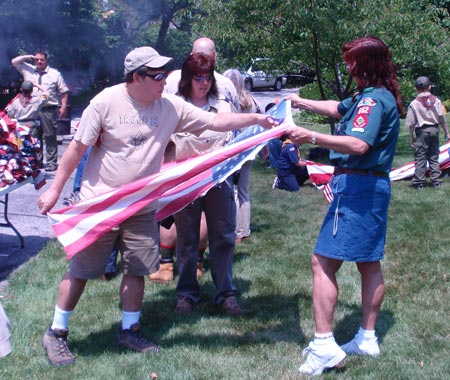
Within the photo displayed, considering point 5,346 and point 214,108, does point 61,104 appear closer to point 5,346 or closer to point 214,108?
point 214,108

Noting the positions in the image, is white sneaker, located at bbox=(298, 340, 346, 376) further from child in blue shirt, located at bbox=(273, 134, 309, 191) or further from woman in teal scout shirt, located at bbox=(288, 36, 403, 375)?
child in blue shirt, located at bbox=(273, 134, 309, 191)

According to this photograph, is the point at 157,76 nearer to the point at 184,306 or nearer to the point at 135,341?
the point at 135,341

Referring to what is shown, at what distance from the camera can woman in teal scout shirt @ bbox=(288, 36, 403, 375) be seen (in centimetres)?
388

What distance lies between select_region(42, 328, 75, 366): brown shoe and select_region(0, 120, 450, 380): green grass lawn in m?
0.06

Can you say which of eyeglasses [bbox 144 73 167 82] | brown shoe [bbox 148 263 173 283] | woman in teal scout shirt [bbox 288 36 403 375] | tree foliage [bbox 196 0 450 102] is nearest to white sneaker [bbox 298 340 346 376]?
woman in teal scout shirt [bbox 288 36 403 375]

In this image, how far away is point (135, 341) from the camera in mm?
4449

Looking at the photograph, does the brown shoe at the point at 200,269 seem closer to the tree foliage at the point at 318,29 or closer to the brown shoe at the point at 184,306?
the brown shoe at the point at 184,306

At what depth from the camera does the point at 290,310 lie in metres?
5.22

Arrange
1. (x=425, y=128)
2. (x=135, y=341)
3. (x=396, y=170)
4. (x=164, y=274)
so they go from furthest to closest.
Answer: (x=396, y=170) < (x=425, y=128) < (x=164, y=274) < (x=135, y=341)

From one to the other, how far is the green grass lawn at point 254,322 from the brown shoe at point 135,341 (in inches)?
3.0

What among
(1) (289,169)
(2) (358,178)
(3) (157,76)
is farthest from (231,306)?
(1) (289,169)

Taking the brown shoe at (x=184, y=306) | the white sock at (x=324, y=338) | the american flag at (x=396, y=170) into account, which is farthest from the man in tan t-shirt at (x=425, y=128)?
the white sock at (x=324, y=338)

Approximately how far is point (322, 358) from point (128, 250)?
1374 mm

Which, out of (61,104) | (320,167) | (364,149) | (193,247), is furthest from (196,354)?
(61,104)
